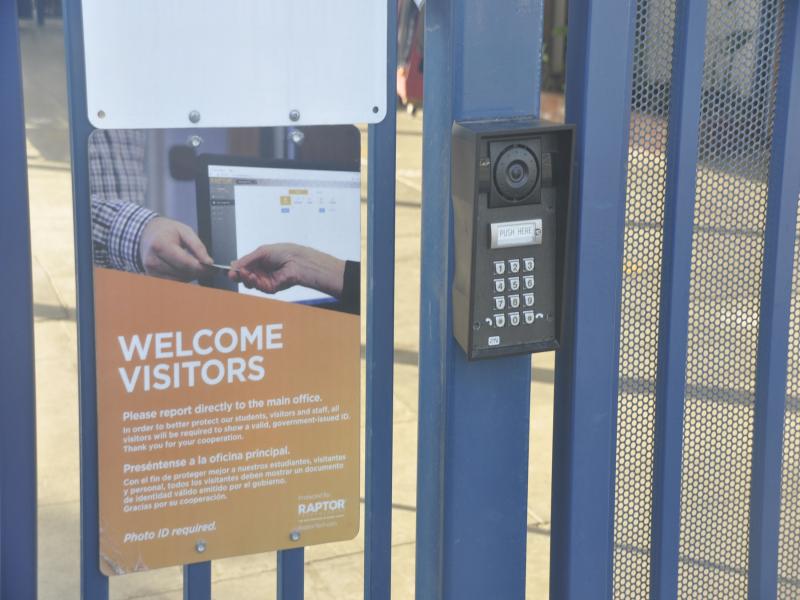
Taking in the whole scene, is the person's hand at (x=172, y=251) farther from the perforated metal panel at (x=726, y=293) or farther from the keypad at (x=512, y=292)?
the perforated metal panel at (x=726, y=293)

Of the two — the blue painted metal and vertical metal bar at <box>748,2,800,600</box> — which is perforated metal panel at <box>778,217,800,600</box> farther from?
the blue painted metal

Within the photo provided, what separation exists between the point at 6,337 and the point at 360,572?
212 centimetres

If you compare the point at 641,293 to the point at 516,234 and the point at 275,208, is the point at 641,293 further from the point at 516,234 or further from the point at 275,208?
the point at 275,208

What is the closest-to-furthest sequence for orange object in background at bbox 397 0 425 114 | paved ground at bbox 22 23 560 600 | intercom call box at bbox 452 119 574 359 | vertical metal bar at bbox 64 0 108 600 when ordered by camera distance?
vertical metal bar at bbox 64 0 108 600 → intercom call box at bbox 452 119 574 359 → paved ground at bbox 22 23 560 600 → orange object in background at bbox 397 0 425 114

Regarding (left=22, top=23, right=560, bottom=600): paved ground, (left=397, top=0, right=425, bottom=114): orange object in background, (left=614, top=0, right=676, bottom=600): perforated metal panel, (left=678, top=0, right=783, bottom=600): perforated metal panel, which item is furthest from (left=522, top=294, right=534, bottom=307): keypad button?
(left=397, top=0, right=425, bottom=114): orange object in background

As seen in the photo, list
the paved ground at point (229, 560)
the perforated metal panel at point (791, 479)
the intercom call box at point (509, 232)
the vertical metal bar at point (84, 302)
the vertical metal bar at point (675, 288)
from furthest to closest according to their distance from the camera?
the paved ground at point (229, 560) < the perforated metal panel at point (791, 479) < the vertical metal bar at point (675, 288) < the intercom call box at point (509, 232) < the vertical metal bar at point (84, 302)

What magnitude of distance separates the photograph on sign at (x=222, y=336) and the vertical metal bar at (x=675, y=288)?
53 cm

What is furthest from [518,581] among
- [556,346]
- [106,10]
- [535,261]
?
[106,10]

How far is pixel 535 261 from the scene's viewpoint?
1.70 metres

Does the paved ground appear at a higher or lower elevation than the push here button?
lower

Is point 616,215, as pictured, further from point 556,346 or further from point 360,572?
point 360,572

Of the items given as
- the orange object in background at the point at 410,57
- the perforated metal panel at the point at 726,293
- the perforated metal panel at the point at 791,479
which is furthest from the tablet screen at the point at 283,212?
the orange object in background at the point at 410,57

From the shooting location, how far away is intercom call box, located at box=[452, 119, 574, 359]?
1.63 m

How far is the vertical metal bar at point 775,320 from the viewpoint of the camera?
1.84 meters
